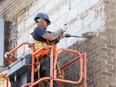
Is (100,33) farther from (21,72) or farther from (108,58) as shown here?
(21,72)

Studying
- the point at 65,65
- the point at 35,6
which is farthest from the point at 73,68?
the point at 35,6

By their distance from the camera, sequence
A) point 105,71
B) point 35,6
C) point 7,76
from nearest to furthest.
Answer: point 105,71, point 7,76, point 35,6

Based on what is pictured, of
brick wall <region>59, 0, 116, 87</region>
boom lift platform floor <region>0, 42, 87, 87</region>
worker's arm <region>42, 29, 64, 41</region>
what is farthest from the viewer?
brick wall <region>59, 0, 116, 87</region>

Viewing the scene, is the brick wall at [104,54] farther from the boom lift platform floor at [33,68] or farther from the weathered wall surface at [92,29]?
the boom lift platform floor at [33,68]

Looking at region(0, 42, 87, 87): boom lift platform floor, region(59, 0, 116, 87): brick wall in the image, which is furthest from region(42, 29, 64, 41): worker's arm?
region(59, 0, 116, 87): brick wall

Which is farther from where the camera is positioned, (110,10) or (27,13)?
(27,13)

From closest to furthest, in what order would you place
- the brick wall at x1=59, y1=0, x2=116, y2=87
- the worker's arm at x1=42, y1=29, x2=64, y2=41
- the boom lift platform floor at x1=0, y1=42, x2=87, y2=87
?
1. the boom lift platform floor at x1=0, y1=42, x2=87, y2=87
2. the worker's arm at x1=42, y1=29, x2=64, y2=41
3. the brick wall at x1=59, y1=0, x2=116, y2=87

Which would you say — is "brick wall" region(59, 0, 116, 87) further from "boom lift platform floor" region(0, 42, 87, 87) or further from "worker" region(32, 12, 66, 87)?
"worker" region(32, 12, 66, 87)

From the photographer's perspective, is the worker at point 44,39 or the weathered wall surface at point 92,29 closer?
the worker at point 44,39

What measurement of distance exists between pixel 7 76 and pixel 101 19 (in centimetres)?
224

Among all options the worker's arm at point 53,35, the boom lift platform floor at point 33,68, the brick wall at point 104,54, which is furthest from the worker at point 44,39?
the brick wall at point 104,54

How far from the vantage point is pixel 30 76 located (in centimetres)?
1051

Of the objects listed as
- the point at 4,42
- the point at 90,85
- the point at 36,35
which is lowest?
the point at 90,85

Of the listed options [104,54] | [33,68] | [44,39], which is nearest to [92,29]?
[104,54]
